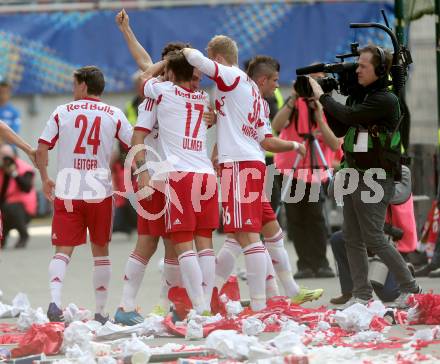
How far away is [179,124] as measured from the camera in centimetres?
916

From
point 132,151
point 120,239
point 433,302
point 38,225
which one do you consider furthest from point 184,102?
point 38,225

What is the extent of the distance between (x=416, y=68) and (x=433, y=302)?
8.06m

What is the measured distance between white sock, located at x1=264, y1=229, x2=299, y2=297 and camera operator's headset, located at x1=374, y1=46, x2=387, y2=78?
5.03 feet

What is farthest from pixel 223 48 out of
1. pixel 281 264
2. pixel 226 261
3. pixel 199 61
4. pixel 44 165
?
pixel 281 264

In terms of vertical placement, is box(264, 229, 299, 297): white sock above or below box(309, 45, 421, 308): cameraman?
below

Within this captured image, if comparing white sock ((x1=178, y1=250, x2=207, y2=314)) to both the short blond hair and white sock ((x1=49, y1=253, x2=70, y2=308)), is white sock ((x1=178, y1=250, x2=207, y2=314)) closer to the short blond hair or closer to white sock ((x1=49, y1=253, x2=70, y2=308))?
white sock ((x1=49, y1=253, x2=70, y2=308))

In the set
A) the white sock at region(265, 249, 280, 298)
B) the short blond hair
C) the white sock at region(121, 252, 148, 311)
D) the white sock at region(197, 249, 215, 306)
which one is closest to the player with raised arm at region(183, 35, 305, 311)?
the short blond hair

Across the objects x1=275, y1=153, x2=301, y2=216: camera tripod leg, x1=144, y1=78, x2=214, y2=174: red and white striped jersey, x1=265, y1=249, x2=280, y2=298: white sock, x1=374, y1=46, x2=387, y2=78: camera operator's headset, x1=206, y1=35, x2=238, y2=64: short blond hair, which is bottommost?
x1=265, y1=249, x2=280, y2=298: white sock

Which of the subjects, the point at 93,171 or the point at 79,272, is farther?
the point at 79,272

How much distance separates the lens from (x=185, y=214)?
9.09 metres

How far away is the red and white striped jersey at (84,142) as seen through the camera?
947 centimetres

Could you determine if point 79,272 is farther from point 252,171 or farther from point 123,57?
point 123,57

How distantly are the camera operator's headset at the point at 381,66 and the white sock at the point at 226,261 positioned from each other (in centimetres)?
168

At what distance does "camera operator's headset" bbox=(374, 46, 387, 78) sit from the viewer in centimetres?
927
